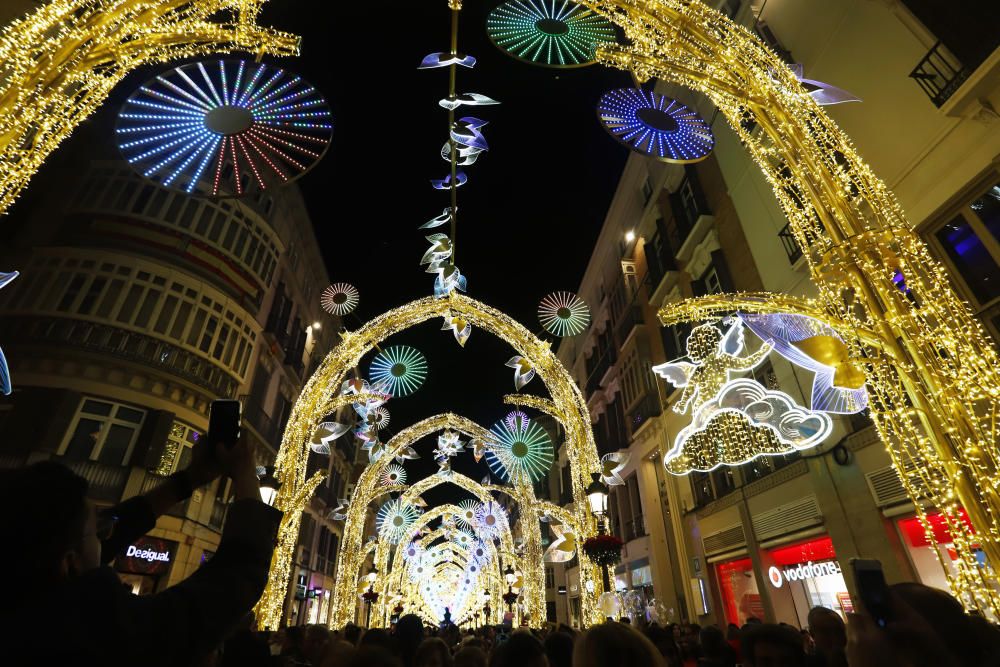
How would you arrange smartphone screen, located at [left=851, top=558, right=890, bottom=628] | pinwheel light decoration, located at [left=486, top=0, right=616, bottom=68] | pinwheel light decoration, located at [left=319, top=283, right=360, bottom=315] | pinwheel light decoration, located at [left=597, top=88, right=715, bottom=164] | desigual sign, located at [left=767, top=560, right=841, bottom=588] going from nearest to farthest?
smartphone screen, located at [left=851, top=558, right=890, bottom=628]
pinwheel light decoration, located at [left=486, top=0, right=616, bottom=68]
pinwheel light decoration, located at [left=597, top=88, right=715, bottom=164]
desigual sign, located at [left=767, top=560, right=841, bottom=588]
pinwheel light decoration, located at [left=319, top=283, right=360, bottom=315]

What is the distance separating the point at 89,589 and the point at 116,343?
61.7 feet

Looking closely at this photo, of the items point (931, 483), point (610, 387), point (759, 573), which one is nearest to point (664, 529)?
point (759, 573)

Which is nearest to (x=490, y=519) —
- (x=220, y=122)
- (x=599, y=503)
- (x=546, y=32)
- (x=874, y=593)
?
(x=599, y=503)

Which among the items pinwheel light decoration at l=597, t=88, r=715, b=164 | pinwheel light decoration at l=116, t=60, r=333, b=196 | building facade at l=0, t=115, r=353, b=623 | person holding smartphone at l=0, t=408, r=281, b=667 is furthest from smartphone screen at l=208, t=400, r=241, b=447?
building facade at l=0, t=115, r=353, b=623

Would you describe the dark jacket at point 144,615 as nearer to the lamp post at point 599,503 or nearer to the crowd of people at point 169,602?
the crowd of people at point 169,602

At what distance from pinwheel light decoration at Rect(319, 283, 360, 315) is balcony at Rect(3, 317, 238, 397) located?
25.9ft

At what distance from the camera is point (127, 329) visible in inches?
635

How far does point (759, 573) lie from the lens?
1348 centimetres

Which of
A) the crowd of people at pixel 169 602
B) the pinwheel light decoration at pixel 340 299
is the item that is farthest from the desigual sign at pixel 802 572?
the pinwheel light decoration at pixel 340 299

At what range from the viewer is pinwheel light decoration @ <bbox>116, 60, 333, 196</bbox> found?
603cm

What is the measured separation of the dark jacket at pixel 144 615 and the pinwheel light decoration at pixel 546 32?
6.43 metres

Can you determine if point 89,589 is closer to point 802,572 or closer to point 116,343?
point 802,572

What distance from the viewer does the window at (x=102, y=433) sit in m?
14.8

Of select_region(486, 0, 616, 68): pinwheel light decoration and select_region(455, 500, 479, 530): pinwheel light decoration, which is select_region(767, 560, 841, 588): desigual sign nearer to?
select_region(486, 0, 616, 68): pinwheel light decoration
